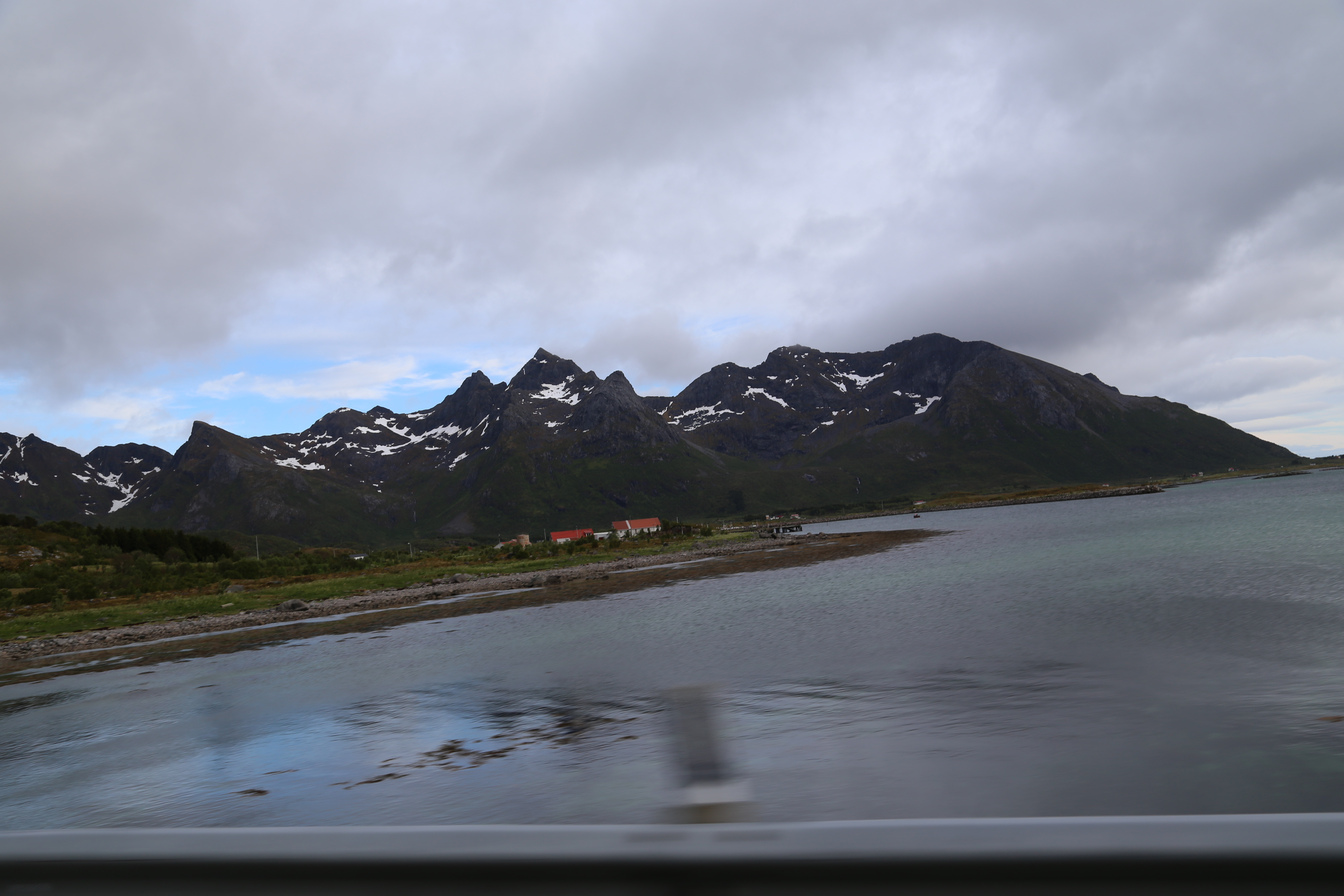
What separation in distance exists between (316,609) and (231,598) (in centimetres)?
1083

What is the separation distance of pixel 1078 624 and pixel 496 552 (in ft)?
291

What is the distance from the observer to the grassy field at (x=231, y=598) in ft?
145

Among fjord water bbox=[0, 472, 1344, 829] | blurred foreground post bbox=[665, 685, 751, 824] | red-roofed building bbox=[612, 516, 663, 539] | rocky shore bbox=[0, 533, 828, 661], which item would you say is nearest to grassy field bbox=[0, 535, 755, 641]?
rocky shore bbox=[0, 533, 828, 661]

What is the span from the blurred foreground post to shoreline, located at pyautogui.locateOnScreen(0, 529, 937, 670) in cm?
3974

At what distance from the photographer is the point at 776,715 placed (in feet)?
45.5

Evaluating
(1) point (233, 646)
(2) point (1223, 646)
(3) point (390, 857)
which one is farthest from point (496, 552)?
(3) point (390, 857)

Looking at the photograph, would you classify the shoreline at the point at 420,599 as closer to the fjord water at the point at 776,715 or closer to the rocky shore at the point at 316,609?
the rocky shore at the point at 316,609

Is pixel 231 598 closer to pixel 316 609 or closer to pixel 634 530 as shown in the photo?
pixel 316 609

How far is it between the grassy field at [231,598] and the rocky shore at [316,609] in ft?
5.20

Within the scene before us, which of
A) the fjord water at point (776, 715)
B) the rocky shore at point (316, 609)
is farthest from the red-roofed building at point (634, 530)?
the fjord water at point (776, 715)

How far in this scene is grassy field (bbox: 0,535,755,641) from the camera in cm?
4422

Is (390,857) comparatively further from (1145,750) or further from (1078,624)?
(1078,624)

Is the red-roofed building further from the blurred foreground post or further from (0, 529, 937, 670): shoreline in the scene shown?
the blurred foreground post

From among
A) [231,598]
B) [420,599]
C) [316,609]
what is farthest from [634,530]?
[316,609]
